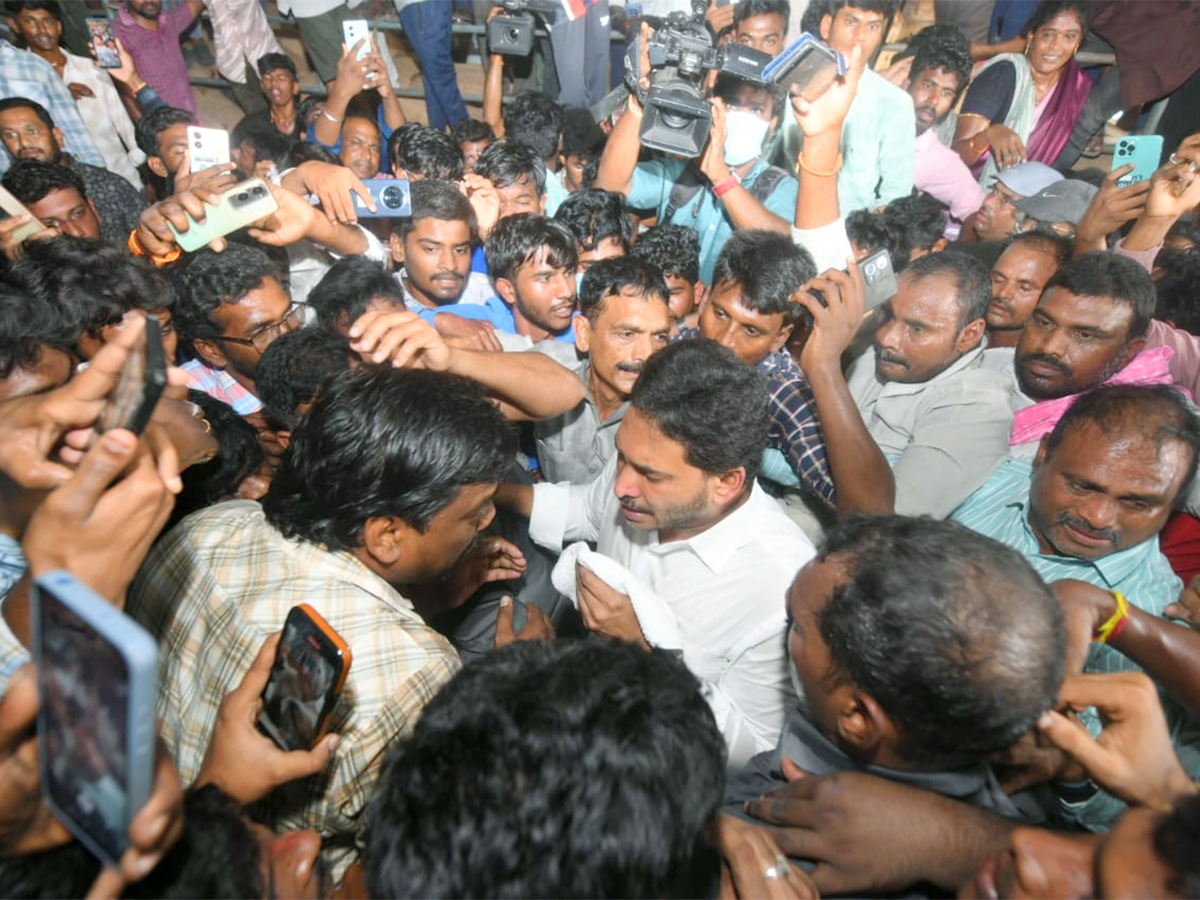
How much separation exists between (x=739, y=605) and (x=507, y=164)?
3084 mm

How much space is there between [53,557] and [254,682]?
1.45ft

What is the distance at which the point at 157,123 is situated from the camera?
4785 mm

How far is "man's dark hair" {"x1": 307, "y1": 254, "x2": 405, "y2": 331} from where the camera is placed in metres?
2.91

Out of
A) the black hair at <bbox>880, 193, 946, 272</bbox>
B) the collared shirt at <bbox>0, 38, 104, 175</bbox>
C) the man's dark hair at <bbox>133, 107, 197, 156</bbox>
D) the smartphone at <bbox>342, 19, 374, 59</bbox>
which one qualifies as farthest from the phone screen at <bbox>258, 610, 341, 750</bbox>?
the collared shirt at <bbox>0, 38, 104, 175</bbox>

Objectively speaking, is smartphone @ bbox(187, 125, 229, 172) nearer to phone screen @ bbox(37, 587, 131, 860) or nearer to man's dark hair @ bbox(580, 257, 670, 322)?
man's dark hair @ bbox(580, 257, 670, 322)

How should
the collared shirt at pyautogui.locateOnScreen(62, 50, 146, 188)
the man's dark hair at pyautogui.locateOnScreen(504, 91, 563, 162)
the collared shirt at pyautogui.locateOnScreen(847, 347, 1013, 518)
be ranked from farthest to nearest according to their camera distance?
the collared shirt at pyautogui.locateOnScreen(62, 50, 146, 188), the man's dark hair at pyautogui.locateOnScreen(504, 91, 563, 162), the collared shirt at pyautogui.locateOnScreen(847, 347, 1013, 518)

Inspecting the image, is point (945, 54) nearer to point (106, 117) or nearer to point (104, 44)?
point (104, 44)

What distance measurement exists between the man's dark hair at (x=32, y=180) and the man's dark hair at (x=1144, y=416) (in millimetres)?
4386

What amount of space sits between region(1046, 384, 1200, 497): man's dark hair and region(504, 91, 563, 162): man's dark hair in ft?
13.1

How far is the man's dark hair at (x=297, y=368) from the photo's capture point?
2453mm

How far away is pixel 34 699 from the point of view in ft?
2.96

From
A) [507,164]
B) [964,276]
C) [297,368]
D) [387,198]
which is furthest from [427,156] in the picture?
[964,276]

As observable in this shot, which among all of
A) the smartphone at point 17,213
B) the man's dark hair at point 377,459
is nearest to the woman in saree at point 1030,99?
the man's dark hair at point 377,459

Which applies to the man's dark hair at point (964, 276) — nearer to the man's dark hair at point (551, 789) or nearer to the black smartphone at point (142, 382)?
the man's dark hair at point (551, 789)
